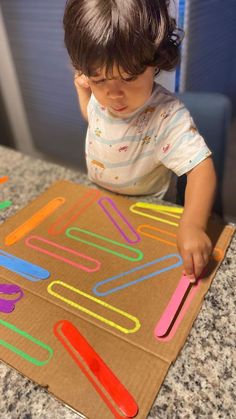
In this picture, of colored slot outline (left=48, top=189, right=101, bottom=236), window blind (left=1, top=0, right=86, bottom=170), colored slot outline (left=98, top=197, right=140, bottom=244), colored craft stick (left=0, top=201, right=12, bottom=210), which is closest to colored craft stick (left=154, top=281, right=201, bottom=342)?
colored slot outline (left=98, top=197, right=140, bottom=244)

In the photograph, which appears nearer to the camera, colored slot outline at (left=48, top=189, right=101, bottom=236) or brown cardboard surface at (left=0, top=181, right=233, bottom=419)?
brown cardboard surface at (left=0, top=181, right=233, bottom=419)

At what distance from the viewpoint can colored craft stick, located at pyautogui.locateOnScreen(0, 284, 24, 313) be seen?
47 centimetres

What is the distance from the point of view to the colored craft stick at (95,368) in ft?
1.19

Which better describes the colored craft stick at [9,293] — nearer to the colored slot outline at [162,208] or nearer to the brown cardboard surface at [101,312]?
the brown cardboard surface at [101,312]

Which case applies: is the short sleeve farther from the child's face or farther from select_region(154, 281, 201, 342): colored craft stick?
select_region(154, 281, 201, 342): colored craft stick

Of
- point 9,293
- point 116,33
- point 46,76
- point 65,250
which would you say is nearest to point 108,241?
point 65,250

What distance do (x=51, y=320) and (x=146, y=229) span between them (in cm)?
23

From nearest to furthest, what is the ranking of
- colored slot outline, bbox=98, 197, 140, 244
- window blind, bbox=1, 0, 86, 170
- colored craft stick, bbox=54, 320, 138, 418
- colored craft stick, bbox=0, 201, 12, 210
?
colored craft stick, bbox=54, 320, 138, 418, colored slot outline, bbox=98, 197, 140, 244, colored craft stick, bbox=0, 201, 12, 210, window blind, bbox=1, 0, 86, 170

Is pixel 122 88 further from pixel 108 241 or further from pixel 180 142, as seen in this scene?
pixel 108 241

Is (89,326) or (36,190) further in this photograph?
(36,190)

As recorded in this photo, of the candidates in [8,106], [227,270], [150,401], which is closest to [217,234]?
[227,270]

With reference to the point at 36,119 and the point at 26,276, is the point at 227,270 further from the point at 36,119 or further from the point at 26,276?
the point at 36,119

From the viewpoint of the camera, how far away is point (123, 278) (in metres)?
0.50

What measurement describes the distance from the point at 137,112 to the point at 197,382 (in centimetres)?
48
